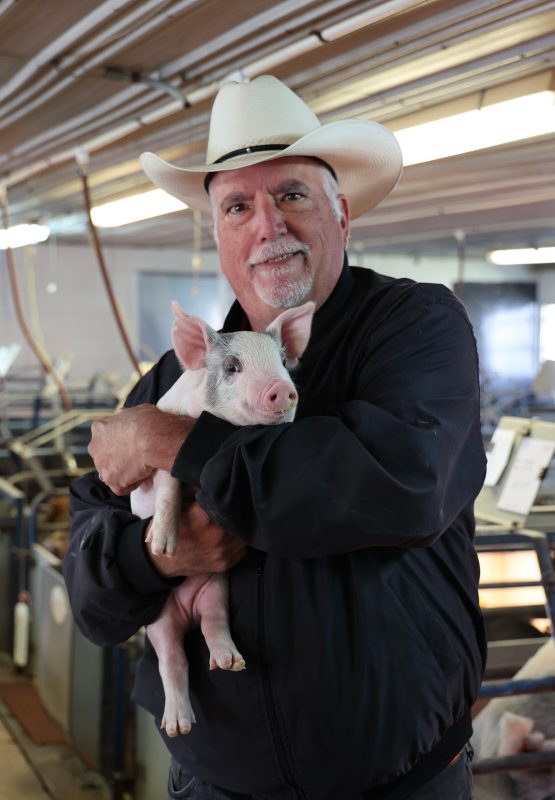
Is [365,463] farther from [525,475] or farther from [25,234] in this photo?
[25,234]

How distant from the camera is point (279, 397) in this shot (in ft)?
3.96

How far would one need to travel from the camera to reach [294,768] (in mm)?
1186

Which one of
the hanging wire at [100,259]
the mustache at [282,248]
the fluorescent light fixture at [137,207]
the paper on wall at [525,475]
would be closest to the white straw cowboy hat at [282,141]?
the mustache at [282,248]

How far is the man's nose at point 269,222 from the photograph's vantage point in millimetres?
1356

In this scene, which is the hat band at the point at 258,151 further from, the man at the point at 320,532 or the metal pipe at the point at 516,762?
the metal pipe at the point at 516,762

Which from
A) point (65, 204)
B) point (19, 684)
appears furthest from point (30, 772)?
point (65, 204)

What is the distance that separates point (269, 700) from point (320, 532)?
310 millimetres

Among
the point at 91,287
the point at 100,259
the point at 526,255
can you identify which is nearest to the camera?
the point at 100,259

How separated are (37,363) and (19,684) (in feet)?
24.7

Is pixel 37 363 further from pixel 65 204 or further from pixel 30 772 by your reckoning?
pixel 30 772

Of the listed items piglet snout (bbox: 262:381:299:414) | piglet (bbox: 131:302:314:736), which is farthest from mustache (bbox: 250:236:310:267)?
piglet snout (bbox: 262:381:299:414)

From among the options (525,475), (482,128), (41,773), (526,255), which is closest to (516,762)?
(525,475)

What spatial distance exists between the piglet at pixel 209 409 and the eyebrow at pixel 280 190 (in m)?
0.21

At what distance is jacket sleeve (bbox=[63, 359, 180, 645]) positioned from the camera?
1.29 m
